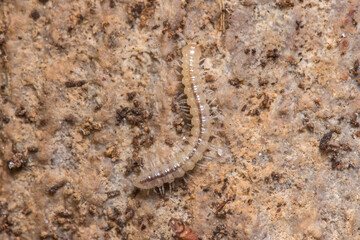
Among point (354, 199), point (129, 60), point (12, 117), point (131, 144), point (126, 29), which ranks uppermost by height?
point (126, 29)

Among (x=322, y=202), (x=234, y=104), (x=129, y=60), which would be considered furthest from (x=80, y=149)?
(x=322, y=202)

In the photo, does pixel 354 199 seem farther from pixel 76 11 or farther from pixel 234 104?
pixel 76 11

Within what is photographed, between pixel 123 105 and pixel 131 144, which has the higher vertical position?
pixel 123 105
